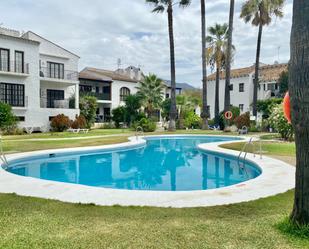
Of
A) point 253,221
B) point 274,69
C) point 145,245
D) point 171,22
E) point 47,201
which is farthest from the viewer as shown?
point 274,69

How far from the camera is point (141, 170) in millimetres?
13117

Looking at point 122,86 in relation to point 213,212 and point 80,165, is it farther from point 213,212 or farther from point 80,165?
point 213,212

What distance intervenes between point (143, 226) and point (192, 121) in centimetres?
3063

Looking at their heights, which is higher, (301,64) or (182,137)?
(301,64)

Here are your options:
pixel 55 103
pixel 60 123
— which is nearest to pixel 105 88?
pixel 55 103

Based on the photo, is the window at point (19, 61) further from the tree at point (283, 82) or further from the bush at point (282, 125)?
the tree at point (283, 82)

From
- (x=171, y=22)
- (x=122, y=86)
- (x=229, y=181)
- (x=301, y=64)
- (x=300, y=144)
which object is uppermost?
(x=171, y=22)

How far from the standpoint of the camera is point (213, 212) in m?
5.69

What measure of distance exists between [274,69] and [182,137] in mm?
23525

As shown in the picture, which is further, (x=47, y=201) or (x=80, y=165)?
(x=80, y=165)

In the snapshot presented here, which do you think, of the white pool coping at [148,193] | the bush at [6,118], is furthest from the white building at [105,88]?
the white pool coping at [148,193]

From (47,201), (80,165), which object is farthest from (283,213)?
(80,165)

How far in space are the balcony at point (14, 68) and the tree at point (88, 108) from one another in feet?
23.5

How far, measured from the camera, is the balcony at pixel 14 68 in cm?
2706
